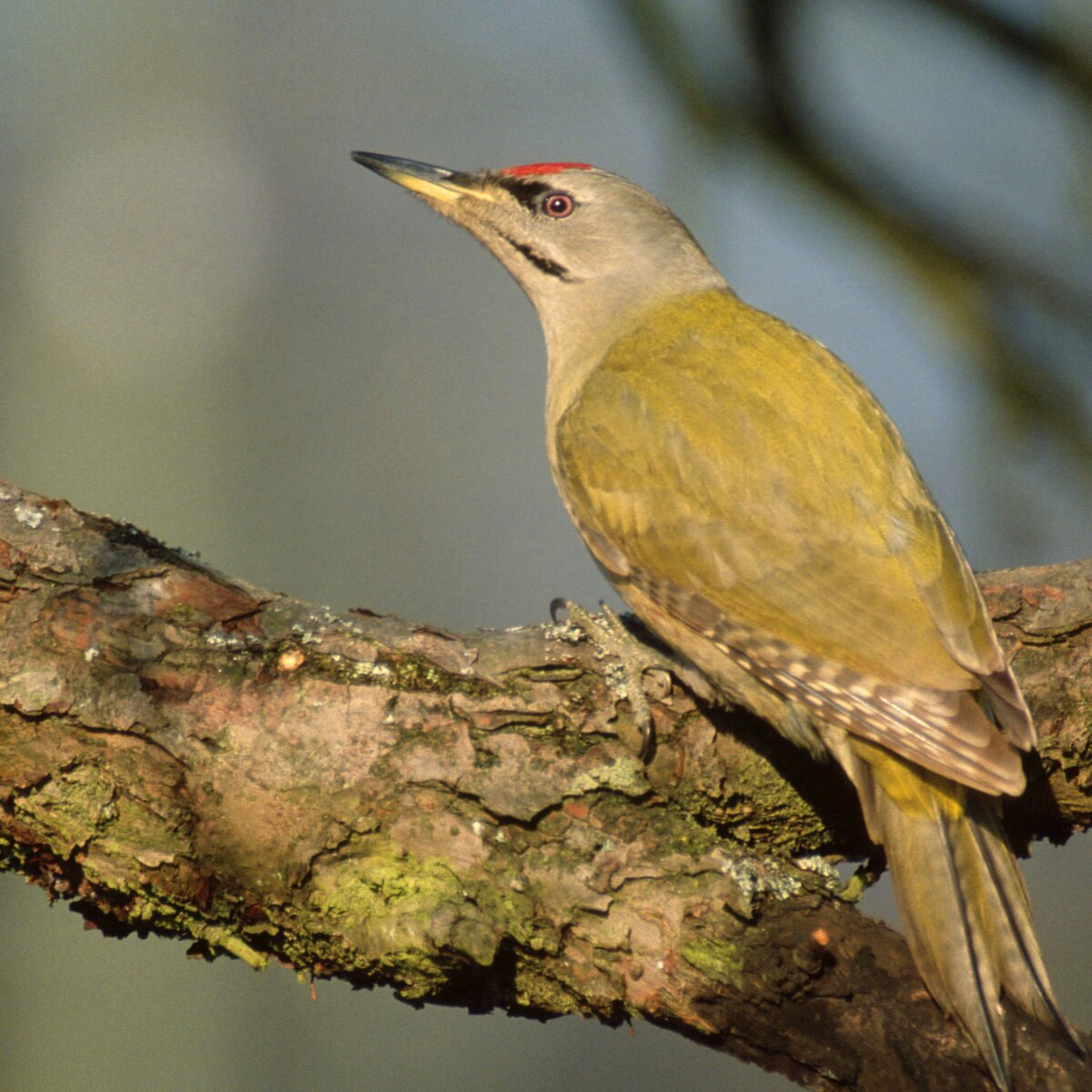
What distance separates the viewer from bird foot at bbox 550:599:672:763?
2852mm

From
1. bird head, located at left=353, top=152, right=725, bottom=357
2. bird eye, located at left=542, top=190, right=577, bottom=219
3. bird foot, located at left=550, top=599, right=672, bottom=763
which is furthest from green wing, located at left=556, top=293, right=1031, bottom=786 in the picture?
bird eye, located at left=542, top=190, right=577, bottom=219

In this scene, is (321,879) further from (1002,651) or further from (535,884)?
(1002,651)

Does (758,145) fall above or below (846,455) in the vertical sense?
above

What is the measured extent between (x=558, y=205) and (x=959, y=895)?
2676mm

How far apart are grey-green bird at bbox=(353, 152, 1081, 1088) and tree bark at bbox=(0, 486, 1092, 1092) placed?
0.80ft

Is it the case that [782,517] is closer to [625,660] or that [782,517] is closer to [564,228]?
[625,660]

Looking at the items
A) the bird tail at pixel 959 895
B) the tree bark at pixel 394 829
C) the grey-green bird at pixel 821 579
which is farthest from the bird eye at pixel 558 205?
the bird tail at pixel 959 895

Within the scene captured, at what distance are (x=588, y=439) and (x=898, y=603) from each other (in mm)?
998

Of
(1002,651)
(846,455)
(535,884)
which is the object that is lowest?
(535,884)

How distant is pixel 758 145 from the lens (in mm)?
4230

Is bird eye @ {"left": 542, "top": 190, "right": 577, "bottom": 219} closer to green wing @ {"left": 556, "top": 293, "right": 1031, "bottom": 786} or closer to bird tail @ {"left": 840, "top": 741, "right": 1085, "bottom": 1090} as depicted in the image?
green wing @ {"left": 556, "top": 293, "right": 1031, "bottom": 786}

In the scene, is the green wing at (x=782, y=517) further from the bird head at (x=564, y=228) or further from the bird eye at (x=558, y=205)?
the bird eye at (x=558, y=205)

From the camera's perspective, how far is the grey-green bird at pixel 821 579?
2.60 m

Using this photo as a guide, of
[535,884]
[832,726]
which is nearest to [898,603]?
[832,726]
